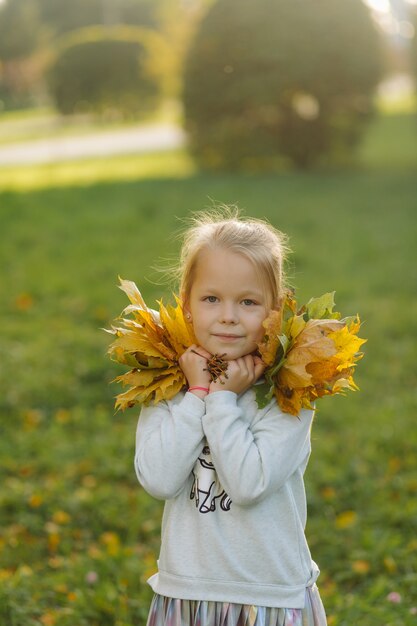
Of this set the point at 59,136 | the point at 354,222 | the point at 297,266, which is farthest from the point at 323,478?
the point at 59,136

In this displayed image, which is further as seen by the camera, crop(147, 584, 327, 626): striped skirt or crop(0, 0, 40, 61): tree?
crop(0, 0, 40, 61): tree

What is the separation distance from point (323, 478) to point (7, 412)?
195cm

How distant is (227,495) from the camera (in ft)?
7.47

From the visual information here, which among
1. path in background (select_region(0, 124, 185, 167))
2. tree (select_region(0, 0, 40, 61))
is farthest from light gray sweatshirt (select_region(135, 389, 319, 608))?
tree (select_region(0, 0, 40, 61))

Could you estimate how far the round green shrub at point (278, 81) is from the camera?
1473 centimetres

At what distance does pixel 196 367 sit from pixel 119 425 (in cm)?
315

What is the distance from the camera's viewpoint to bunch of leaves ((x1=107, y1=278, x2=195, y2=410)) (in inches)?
91.9

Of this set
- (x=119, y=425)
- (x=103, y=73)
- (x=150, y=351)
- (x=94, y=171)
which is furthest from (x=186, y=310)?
(x=103, y=73)

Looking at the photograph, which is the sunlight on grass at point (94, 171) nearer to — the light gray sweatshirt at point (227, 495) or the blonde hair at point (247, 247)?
the blonde hair at point (247, 247)

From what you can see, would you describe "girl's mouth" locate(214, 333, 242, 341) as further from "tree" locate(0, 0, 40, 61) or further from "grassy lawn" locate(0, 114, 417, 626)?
"tree" locate(0, 0, 40, 61)

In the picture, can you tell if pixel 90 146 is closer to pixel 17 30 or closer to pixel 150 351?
pixel 150 351

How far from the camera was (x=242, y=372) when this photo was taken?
2.28 m

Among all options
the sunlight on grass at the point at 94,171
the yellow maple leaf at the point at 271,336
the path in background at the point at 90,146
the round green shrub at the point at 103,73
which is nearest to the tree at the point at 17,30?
the round green shrub at the point at 103,73

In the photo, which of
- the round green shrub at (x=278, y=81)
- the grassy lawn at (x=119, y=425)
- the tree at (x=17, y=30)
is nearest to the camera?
the grassy lawn at (x=119, y=425)
